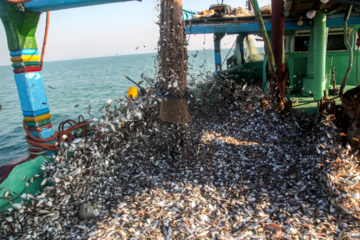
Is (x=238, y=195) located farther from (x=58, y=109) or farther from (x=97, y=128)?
(x=58, y=109)

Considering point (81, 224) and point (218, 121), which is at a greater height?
point (218, 121)

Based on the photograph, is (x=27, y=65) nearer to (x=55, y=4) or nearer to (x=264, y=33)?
(x=55, y=4)

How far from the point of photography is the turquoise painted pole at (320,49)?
782 cm

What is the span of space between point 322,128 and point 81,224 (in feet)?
20.2

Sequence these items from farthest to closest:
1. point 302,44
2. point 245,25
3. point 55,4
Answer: point 302,44 → point 245,25 → point 55,4

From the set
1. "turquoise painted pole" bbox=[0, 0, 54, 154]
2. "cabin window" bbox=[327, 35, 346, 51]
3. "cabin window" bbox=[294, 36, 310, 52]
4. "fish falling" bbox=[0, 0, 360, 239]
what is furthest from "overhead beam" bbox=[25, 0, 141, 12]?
"cabin window" bbox=[327, 35, 346, 51]

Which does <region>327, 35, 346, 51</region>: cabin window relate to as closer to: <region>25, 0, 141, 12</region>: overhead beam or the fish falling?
the fish falling

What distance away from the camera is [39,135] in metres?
5.05

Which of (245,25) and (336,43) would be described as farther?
(336,43)

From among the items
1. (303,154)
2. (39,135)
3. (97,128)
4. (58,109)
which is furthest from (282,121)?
(58,109)

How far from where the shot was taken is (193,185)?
477cm

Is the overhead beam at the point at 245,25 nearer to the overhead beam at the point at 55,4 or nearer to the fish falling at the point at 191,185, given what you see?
the fish falling at the point at 191,185

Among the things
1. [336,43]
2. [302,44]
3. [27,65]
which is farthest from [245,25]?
[27,65]

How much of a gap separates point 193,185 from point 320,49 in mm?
6637
